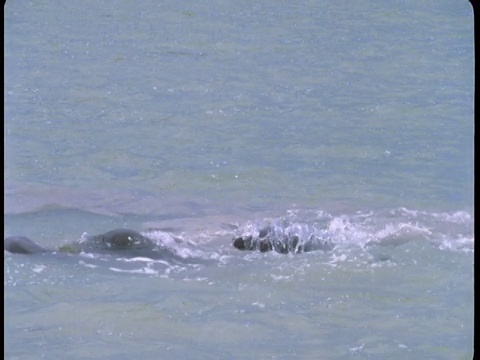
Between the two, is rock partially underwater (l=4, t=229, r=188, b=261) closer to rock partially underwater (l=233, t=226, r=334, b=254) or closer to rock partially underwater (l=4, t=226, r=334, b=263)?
rock partially underwater (l=4, t=226, r=334, b=263)

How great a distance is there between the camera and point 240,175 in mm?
4789

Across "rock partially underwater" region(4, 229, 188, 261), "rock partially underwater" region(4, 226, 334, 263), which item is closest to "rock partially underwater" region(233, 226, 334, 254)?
"rock partially underwater" region(4, 226, 334, 263)

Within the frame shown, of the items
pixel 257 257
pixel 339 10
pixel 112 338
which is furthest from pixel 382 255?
pixel 339 10

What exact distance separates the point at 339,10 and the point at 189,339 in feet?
16.9

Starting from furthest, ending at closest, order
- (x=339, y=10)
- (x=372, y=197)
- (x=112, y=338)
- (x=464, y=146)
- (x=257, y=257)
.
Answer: (x=339, y=10), (x=464, y=146), (x=372, y=197), (x=257, y=257), (x=112, y=338)

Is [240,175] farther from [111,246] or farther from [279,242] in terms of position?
[111,246]

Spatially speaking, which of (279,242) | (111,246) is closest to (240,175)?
(279,242)

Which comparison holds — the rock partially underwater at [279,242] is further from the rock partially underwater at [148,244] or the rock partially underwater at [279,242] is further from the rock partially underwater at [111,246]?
the rock partially underwater at [111,246]

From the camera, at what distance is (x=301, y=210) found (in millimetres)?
4297

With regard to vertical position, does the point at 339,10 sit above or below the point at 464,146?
above

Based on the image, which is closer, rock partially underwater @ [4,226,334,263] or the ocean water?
the ocean water

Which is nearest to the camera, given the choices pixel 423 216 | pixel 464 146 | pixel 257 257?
pixel 257 257

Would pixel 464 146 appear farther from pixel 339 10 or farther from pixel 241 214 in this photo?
pixel 339 10

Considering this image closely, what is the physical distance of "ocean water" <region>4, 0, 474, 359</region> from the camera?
3102 millimetres
